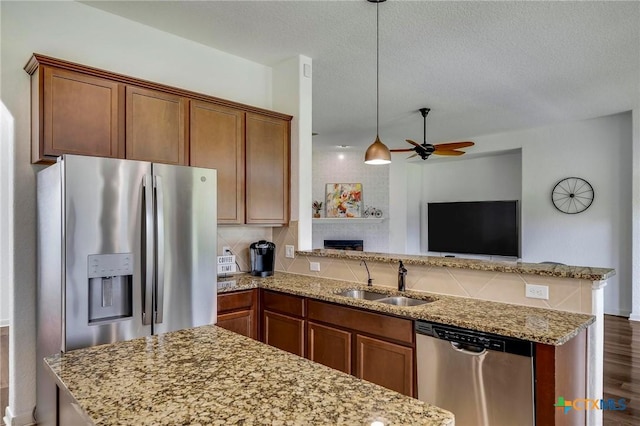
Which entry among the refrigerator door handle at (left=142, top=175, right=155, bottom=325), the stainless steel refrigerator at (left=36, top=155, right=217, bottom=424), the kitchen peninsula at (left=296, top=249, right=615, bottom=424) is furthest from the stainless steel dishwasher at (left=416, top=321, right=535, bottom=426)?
the refrigerator door handle at (left=142, top=175, right=155, bottom=325)

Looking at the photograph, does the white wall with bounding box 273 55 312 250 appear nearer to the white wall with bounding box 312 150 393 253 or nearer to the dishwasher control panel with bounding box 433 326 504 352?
the dishwasher control panel with bounding box 433 326 504 352

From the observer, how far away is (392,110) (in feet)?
17.3

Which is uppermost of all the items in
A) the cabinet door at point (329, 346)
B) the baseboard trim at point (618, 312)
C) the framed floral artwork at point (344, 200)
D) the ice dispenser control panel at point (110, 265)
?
the framed floral artwork at point (344, 200)

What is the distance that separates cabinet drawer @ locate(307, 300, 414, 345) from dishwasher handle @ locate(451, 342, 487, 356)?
25 cm

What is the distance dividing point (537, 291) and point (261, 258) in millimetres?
2121

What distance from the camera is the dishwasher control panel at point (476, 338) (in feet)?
5.96

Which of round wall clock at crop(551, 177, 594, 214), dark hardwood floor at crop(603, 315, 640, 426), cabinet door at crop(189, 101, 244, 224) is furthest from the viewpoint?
round wall clock at crop(551, 177, 594, 214)

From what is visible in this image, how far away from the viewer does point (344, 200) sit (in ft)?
26.3

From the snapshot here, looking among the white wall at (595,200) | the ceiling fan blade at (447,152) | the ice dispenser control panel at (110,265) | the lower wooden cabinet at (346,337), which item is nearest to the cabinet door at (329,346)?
the lower wooden cabinet at (346,337)

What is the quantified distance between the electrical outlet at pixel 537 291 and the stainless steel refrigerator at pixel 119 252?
1950mm

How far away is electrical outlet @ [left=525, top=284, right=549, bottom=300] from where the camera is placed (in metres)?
2.26

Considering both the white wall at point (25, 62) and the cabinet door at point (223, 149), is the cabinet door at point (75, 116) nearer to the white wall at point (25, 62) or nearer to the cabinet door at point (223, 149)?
the white wall at point (25, 62)

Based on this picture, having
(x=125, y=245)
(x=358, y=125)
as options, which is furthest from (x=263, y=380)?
(x=358, y=125)

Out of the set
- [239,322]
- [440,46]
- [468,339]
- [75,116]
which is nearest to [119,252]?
[75,116]
